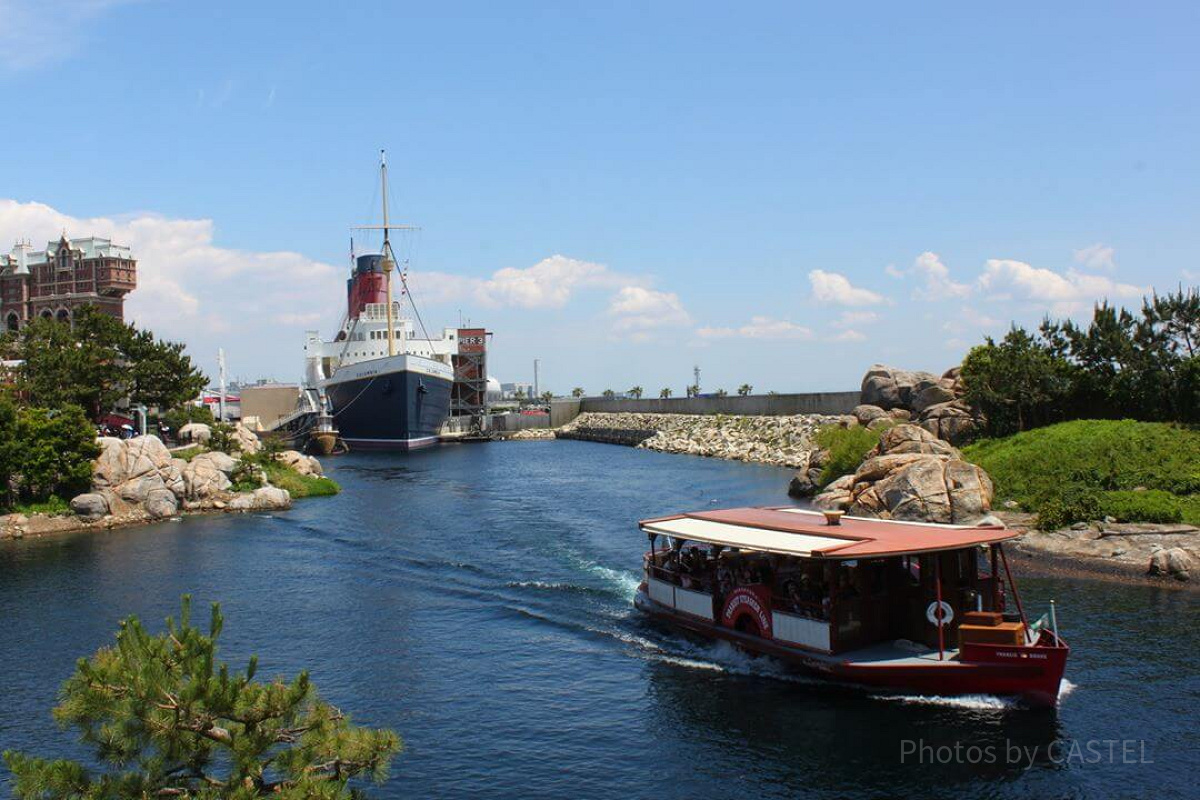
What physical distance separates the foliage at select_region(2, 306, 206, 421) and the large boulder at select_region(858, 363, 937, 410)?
167 feet

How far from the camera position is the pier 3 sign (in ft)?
80.1

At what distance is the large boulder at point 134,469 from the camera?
50656 millimetres

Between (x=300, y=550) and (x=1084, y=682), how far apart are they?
105ft

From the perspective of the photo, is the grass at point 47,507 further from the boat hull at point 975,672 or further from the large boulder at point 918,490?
the boat hull at point 975,672

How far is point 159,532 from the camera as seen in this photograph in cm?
4616

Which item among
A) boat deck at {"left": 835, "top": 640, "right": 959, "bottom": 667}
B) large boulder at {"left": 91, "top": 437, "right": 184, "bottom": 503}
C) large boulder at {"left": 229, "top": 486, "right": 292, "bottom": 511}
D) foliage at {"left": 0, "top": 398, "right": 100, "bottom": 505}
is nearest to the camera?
boat deck at {"left": 835, "top": 640, "right": 959, "bottom": 667}

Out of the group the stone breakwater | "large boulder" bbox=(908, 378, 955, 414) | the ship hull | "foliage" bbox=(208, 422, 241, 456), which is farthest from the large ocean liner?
"large boulder" bbox=(908, 378, 955, 414)

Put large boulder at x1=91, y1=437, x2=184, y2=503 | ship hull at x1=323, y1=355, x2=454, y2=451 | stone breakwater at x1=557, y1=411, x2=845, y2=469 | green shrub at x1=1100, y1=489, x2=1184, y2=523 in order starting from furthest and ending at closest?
ship hull at x1=323, y1=355, x2=454, y2=451 < stone breakwater at x1=557, y1=411, x2=845, y2=469 < large boulder at x1=91, y1=437, x2=184, y2=503 < green shrub at x1=1100, y1=489, x2=1184, y2=523

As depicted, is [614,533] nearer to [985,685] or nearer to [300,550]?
[300,550]

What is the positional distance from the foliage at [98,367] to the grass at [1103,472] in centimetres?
5475

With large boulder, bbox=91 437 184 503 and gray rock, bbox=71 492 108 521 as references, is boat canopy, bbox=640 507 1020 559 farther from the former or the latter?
large boulder, bbox=91 437 184 503

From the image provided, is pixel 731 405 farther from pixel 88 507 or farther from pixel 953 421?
pixel 88 507

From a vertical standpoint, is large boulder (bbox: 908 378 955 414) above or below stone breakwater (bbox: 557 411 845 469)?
above

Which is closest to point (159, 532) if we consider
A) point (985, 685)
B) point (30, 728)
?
point (30, 728)
